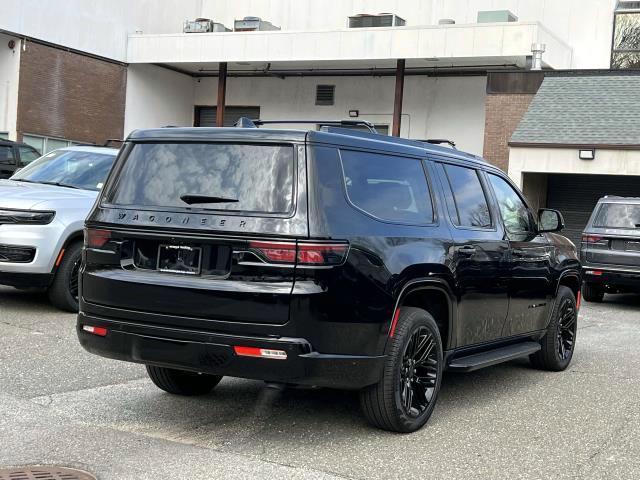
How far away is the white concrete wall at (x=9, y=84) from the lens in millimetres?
26109

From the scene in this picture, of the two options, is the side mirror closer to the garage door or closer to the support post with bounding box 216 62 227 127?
the garage door

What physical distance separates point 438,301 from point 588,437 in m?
1.30

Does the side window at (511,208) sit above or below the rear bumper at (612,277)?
above

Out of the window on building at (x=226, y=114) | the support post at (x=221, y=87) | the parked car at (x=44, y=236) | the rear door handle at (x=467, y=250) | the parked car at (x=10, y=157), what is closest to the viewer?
the rear door handle at (x=467, y=250)

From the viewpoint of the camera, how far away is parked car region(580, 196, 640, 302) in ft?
41.4

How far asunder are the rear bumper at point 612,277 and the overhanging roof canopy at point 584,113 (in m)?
8.19

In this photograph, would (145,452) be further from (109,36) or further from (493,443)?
(109,36)

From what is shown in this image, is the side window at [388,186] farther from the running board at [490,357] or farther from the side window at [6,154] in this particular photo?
the side window at [6,154]

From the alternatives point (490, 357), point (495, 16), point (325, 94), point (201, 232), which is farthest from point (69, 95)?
point (201, 232)

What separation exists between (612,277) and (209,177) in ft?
30.9

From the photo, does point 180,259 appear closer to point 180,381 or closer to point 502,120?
point 180,381

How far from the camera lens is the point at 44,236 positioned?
28.9 feet

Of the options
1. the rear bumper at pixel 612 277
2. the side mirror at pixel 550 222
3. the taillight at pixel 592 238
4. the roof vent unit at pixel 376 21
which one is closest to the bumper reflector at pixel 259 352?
the side mirror at pixel 550 222

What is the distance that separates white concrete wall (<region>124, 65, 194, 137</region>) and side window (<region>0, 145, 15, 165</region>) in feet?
44.3
